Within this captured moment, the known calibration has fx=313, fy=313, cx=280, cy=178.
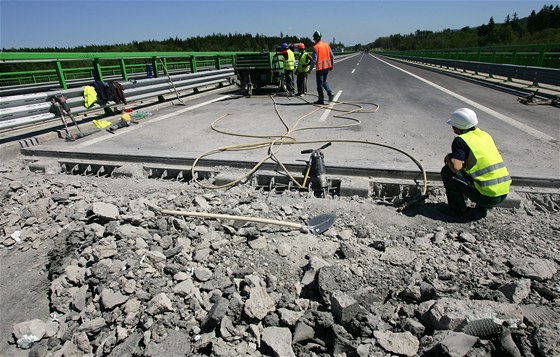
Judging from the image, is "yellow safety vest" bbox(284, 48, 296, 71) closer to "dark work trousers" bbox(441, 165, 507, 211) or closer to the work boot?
"dark work trousers" bbox(441, 165, 507, 211)

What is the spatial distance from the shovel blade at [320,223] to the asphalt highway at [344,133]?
120 cm

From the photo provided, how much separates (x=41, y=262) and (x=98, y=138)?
3813mm

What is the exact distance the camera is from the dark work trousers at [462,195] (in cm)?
326

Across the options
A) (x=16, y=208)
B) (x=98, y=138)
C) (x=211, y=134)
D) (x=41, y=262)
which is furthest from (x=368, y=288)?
(x=98, y=138)

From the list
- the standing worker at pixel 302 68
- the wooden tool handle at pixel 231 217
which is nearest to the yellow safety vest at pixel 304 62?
the standing worker at pixel 302 68

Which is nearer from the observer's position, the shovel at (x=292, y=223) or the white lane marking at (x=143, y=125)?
the shovel at (x=292, y=223)

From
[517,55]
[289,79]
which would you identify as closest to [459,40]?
[517,55]

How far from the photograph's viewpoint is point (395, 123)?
22.8ft

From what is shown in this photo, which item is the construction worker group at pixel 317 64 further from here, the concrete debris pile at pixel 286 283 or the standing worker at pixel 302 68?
the concrete debris pile at pixel 286 283

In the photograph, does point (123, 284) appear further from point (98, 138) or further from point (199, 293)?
point (98, 138)

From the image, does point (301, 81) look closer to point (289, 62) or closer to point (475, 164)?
point (289, 62)

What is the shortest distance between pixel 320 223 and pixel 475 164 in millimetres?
1689

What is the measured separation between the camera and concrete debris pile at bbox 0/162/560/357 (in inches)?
85.7

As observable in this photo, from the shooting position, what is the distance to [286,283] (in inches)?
106
